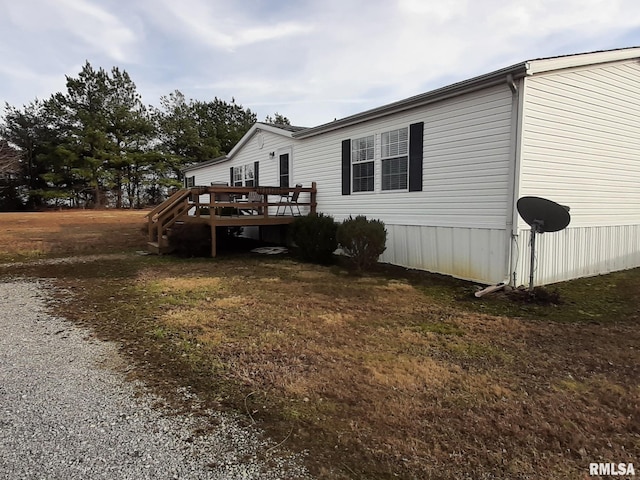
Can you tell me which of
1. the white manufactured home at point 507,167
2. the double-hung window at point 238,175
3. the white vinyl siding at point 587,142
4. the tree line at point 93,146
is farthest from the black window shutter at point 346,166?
the tree line at point 93,146

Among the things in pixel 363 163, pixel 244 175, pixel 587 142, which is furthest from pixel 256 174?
pixel 587 142

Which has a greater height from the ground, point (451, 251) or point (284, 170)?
point (284, 170)

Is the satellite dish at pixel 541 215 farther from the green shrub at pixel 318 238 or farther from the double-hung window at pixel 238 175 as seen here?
the double-hung window at pixel 238 175

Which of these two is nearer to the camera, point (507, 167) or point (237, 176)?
point (507, 167)

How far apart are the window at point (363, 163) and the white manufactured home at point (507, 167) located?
2 centimetres

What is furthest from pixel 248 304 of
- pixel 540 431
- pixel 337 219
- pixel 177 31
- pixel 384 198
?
pixel 177 31

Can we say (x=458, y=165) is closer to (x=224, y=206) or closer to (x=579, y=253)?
(x=579, y=253)

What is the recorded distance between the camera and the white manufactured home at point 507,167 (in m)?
6.04

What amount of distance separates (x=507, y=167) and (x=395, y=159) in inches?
98.0

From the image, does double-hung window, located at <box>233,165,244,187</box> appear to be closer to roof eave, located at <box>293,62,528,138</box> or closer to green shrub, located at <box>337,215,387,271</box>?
roof eave, located at <box>293,62,528,138</box>

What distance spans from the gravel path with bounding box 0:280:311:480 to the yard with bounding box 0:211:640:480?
19cm

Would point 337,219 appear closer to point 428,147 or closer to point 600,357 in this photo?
point 428,147

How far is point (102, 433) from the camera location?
90.9 inches

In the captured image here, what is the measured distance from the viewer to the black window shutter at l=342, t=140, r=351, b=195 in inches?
361
